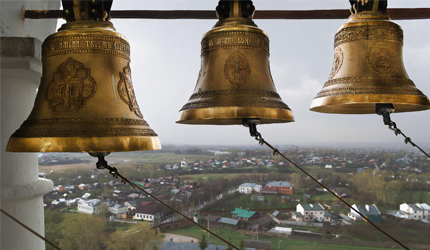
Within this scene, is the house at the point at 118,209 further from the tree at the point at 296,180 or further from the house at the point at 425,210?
the house at the point at 425,210

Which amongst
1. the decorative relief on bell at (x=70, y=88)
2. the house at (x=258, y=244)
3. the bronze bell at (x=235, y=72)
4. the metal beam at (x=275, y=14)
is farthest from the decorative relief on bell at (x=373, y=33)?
the house at (x=258, y=244)

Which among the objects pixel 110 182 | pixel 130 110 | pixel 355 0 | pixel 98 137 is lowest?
pixel 110 182

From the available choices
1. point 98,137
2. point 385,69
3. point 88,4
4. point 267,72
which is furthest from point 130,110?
point 385,69

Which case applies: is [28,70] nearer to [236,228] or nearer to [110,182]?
[110,182]

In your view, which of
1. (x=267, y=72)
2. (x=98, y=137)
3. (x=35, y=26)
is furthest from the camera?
(x=35, y=26)

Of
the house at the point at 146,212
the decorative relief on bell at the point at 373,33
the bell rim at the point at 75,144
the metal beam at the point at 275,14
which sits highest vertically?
the metal beam at the point at 275,14
